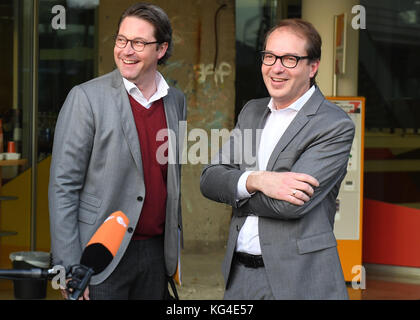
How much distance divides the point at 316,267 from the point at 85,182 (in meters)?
0.91

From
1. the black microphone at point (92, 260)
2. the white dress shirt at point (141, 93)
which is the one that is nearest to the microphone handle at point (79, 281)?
the black microphone at point (92, 260)

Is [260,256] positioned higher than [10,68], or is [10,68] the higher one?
[10,68]

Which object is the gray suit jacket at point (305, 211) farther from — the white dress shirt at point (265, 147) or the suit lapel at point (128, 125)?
the suit lapel at point (128, 125)

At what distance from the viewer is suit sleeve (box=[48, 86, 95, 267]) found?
7.95ft

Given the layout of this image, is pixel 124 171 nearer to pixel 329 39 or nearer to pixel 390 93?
pixel 329 39

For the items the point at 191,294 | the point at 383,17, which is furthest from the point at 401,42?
the point at 191,294

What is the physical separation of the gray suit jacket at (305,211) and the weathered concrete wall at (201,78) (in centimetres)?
456

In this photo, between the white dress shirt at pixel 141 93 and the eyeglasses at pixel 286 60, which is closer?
the eyeglasses at pixel 286 60

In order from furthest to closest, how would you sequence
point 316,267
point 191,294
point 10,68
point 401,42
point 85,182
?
1. point 401,42
2. point 10,68
3. point 191,294
4. point 85,182
5. point 316,267

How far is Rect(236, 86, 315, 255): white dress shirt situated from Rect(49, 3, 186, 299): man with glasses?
37cm

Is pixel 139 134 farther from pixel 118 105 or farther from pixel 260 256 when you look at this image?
pixel 260 256

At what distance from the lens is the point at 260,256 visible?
2.29 metres

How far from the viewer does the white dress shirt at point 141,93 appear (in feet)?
8.57

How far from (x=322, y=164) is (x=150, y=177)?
696 mm
